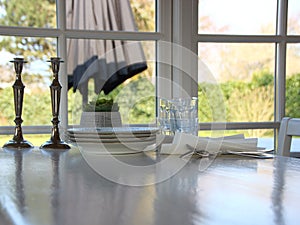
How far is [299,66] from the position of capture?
205 centimetres

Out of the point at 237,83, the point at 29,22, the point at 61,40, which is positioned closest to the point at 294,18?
the point at 237,83

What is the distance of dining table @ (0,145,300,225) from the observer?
0.47 meters

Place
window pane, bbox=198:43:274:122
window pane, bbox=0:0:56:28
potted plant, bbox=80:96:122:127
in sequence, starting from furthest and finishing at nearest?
window pane, bbox=198:43:274:122 < window pane, bbox=0:0:56:28 < potted plant, bbox=80:96:122:127

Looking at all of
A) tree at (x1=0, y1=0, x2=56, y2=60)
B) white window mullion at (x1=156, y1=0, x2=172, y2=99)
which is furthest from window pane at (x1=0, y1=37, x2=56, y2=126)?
white window mullion at (x1=156, y1=0, x2=172, y2=99)

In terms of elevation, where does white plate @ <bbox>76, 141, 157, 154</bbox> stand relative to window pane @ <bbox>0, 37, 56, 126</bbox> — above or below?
below

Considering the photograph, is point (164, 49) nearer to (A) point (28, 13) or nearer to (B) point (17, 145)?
(A) point (28, 13)

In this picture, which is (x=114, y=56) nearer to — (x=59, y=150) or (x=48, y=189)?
(x=59, y=150)

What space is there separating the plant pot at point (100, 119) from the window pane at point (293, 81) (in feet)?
3.69

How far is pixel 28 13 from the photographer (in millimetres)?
1771

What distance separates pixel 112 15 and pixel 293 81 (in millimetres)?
1030

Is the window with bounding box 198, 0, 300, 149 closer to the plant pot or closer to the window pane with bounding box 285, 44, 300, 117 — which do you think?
the window pane with bounding box 285, 44, 300, 117

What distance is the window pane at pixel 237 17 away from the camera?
1.95 metres

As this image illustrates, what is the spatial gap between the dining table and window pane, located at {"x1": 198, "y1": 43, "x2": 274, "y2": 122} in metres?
0.96

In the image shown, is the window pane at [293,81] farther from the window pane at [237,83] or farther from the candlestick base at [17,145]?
the candlestick base at [17,145]
